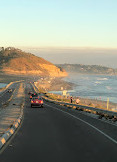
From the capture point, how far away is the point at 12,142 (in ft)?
39.2

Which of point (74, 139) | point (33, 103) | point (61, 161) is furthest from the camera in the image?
point (33, 103)

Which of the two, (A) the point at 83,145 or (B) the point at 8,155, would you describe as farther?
(A) the point at 83,145

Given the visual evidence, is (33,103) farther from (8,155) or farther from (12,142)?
(8,155)

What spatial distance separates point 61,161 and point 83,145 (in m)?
3.00

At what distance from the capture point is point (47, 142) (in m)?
12.1

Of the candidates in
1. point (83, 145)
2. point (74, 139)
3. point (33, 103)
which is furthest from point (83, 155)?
point (33, 103)

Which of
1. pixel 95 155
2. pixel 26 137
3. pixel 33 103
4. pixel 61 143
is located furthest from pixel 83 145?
pixel 33 103

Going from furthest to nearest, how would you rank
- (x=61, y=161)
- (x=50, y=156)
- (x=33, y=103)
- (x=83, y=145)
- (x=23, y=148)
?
(x=33, y=103) < (x=83, y=145) < (x=23, y=148) < (x=50, y=156) < (x=61, y=161)

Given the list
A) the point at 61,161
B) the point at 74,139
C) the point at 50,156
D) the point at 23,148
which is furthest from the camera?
the point at 74,139

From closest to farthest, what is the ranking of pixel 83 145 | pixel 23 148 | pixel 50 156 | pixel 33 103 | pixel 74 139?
pixel 50 156
pixel 23 148
pixel 83 145
pixel 74 139
pixel 33 103

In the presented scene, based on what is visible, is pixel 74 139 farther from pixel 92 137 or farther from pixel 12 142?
pixel 12 142

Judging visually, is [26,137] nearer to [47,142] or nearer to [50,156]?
[47,142]

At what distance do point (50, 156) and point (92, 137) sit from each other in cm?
480

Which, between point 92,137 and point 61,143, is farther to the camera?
point 92,137
